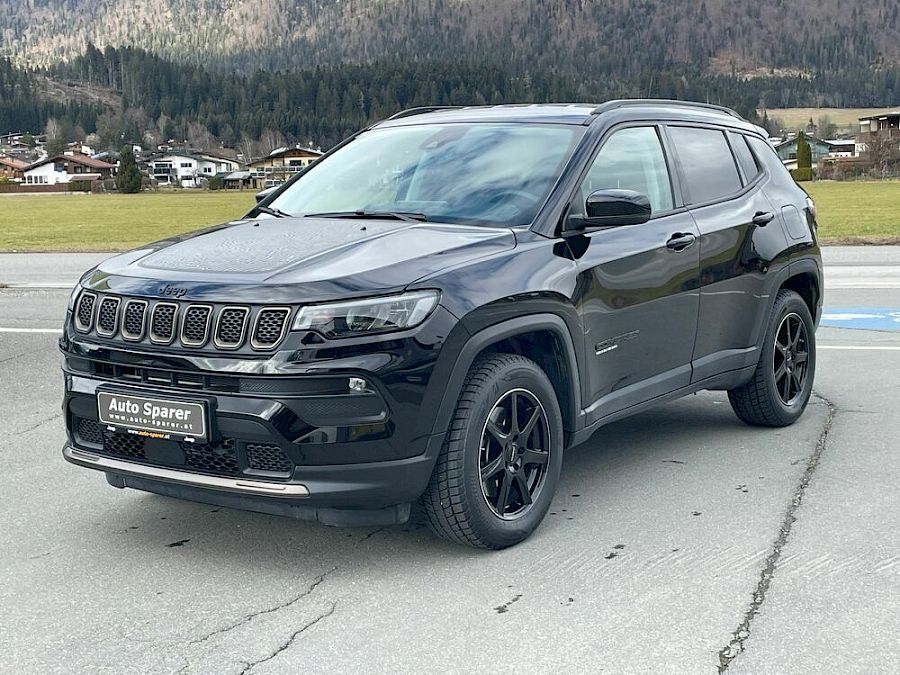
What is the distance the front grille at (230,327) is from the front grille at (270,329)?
6 cm

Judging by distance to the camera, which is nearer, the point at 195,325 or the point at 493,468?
the point at 195,325

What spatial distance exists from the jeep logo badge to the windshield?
49.4 inches

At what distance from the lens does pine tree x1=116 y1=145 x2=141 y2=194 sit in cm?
12431

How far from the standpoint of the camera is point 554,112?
18.8 feet

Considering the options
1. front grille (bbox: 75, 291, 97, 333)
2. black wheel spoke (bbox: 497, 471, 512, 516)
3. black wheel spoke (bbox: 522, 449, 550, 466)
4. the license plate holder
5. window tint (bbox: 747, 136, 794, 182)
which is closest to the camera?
the license plate holder

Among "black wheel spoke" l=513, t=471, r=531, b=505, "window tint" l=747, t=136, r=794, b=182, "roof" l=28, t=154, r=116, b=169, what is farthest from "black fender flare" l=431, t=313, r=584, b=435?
"roof" l=28, t=154, r=116, b=169

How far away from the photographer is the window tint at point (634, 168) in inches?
213

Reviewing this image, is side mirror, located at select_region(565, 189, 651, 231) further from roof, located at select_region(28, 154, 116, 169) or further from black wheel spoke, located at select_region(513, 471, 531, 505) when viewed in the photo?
roof, located at select_region(28, 154, 116, 169)

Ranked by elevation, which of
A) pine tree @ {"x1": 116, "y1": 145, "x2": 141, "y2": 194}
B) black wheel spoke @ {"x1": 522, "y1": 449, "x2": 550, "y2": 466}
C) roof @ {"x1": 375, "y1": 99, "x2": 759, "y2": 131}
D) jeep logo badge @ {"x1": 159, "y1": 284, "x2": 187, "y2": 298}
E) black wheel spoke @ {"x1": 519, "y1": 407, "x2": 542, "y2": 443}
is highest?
roof @ {"x1": 375, "y1": 99, "x2": 759, "y2": 131}

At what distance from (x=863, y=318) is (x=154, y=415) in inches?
339

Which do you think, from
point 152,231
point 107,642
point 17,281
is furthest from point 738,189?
point 152,231

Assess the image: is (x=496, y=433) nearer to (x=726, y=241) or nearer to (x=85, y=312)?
(x=85, y=312)

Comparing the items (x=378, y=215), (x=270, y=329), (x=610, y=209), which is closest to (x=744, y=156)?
(x=610, y=209)

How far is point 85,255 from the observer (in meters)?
21.6
